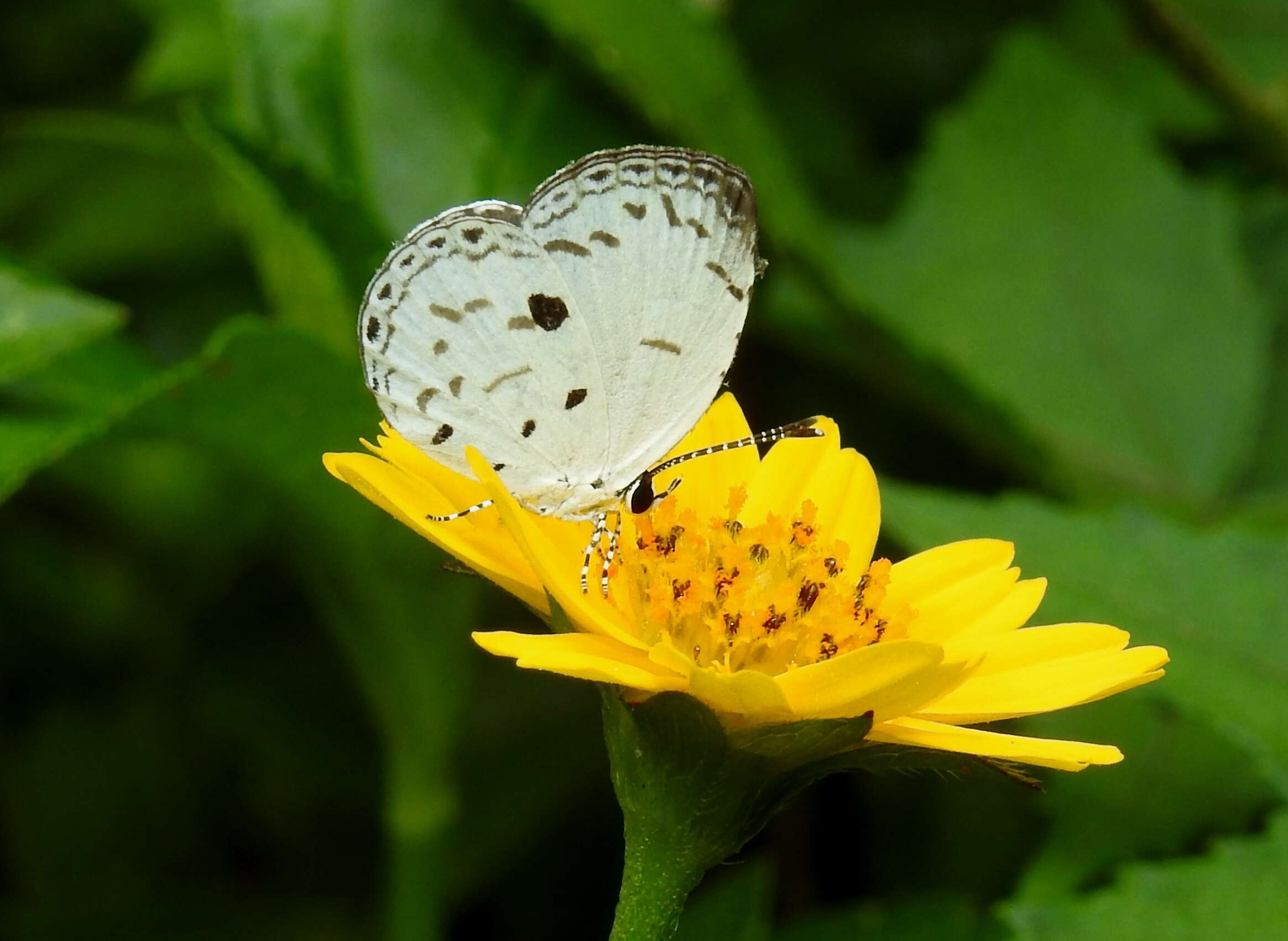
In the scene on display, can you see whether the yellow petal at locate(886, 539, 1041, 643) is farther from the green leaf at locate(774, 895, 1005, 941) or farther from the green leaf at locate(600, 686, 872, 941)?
the green leaf at locate(774, 895, 1005, 941)

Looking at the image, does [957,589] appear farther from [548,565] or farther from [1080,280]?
[1080,280]

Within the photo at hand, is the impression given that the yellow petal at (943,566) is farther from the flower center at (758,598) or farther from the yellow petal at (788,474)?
the yellow petal at (788,474)

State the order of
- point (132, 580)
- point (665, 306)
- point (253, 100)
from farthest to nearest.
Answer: point (132, 580), point (253, 100), point (665, 306)

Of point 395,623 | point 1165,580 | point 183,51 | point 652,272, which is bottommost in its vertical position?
point 395,623

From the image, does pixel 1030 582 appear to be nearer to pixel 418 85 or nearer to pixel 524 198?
pixel 524 198

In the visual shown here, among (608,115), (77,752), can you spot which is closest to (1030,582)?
(608,115)

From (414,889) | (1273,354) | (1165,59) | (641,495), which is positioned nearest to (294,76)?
(641,495)

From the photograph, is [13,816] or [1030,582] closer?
[1030,582]
